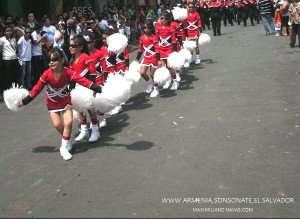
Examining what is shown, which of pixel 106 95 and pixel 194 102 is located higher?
pixel 106 95

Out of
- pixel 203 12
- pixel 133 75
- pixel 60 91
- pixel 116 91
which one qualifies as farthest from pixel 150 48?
pixel 203 12

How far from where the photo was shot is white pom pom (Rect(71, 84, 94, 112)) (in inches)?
242

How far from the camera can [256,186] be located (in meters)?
4.46

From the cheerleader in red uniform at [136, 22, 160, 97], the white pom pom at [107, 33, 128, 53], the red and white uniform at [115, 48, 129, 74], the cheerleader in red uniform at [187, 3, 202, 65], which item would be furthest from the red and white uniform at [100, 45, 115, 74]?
the cheerleader in red uniform at [187, 3, 202, 65]

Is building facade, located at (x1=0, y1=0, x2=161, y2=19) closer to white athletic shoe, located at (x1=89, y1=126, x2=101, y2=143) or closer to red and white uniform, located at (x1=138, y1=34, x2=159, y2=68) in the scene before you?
red and white uniform, located at (x1=138, y1=34, x2=159, y2=68)

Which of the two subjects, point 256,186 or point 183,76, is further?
point 183,76

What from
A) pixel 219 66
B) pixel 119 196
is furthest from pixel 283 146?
pixel 219 66

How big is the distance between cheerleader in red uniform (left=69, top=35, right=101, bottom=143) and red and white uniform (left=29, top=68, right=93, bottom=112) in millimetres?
668

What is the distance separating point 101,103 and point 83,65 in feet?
2.32

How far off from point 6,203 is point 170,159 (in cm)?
208

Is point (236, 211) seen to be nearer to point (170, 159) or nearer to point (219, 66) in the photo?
point (170, 159)

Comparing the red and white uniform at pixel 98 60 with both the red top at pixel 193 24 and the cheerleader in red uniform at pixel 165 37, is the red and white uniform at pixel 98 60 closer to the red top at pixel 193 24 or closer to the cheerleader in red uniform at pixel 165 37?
the cheerleader in red uniform at pixel 165 37

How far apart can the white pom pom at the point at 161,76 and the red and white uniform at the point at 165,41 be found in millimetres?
624

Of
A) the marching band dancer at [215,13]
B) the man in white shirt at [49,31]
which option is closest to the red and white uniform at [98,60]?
the man in white shirt at [49,31]
